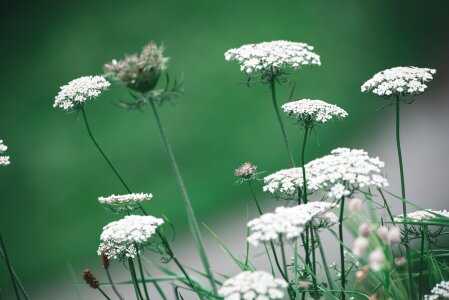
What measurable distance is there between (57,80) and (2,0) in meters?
0.77

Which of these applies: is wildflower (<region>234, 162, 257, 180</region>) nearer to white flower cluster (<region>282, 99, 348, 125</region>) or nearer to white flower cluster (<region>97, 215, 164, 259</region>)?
white flower cluster (<region>282, 99, 348, 125</region>)

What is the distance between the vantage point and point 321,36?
493 cm

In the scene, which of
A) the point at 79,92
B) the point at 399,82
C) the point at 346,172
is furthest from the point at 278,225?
the point at 79,92

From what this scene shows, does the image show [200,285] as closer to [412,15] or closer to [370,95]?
[370,95]

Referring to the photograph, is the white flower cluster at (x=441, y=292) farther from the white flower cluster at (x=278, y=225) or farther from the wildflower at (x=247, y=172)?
the wildflower at (x=247, y=172)

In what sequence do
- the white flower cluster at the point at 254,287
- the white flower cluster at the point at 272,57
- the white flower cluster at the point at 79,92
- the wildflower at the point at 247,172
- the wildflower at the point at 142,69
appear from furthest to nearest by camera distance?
the wildflower at the point at 247,172 < the white flower cluster at the point at 79,92 < the white flower cluster at the point at 272,57 < the wildflower at the point at 142,69 < the white flower cluster at the point at 254,287

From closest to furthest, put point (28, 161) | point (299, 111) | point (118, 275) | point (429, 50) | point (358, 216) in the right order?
1. point (358, 216)
2. point (299, 111)
3. point (118, 275)
4. point (28, 161)
5. point (429, 50)

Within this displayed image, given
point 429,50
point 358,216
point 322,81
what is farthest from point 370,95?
point 358,216

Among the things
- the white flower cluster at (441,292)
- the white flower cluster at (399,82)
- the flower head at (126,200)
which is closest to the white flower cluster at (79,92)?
the flower head at (126,200)

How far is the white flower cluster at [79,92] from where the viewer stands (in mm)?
1911

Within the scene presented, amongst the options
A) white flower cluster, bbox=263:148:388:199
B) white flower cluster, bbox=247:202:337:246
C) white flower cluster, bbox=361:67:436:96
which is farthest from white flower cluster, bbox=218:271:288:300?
white flower cluster, bbox=361:67:436:96

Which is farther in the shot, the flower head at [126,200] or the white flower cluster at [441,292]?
the flower head at [126,200]

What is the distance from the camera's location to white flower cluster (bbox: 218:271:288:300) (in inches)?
44.9

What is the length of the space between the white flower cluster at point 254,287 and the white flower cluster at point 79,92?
1.00 m
